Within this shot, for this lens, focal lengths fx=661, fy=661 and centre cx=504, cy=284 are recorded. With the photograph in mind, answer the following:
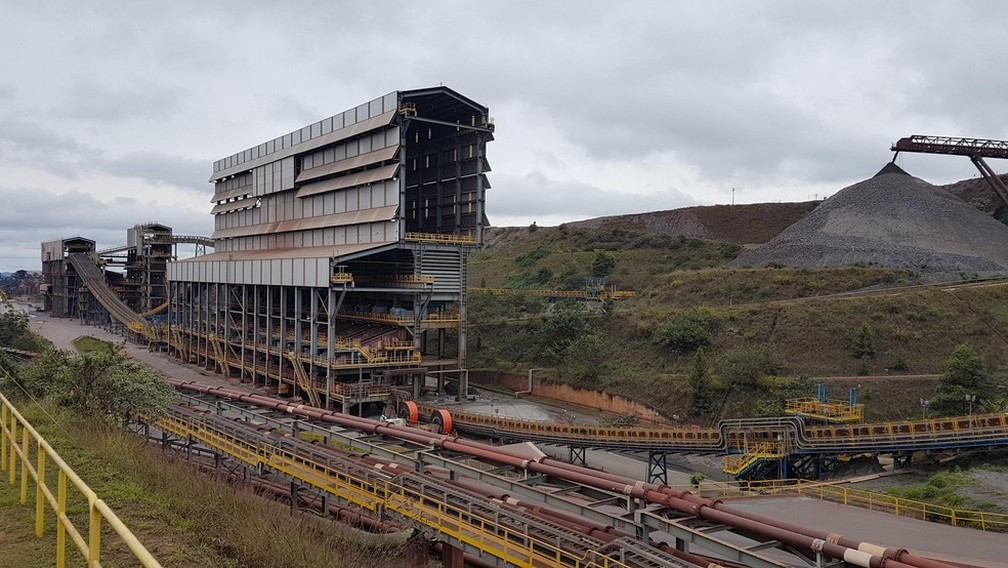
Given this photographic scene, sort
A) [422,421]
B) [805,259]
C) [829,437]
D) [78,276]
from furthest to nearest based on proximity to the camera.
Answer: [78,276] < [805,259] < [422,421] < [829,437]

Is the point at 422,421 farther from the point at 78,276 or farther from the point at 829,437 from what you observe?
the point at 78,276

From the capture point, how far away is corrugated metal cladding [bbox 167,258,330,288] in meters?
36.1

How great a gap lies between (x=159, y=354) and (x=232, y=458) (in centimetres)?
4786

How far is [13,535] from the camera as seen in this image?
6.89 metres

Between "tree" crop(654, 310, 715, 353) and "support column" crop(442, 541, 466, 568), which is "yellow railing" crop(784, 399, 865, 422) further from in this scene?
"support column" crop(442, 541, 466, 568)

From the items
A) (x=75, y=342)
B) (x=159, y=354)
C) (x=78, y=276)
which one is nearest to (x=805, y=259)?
(x=159, y=354)

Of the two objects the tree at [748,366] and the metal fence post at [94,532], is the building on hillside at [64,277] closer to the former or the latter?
the tree at [748,366]

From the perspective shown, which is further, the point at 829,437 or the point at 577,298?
the point at 577,298

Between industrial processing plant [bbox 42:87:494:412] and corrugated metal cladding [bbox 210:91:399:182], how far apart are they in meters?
0.13

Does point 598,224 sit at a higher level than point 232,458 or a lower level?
higher

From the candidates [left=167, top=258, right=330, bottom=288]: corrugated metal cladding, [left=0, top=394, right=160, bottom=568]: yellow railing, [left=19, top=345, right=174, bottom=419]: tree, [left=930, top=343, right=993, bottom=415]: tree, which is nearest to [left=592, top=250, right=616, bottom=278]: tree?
[left=167, top=258, right=330, bottom=288]: corrugated metal cladding

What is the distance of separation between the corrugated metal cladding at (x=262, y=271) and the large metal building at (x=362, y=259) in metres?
0.12

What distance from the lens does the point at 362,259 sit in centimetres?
4216

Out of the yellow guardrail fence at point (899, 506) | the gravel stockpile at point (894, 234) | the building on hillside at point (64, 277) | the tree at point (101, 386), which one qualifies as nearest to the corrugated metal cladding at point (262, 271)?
the tree at point (101, 386)
